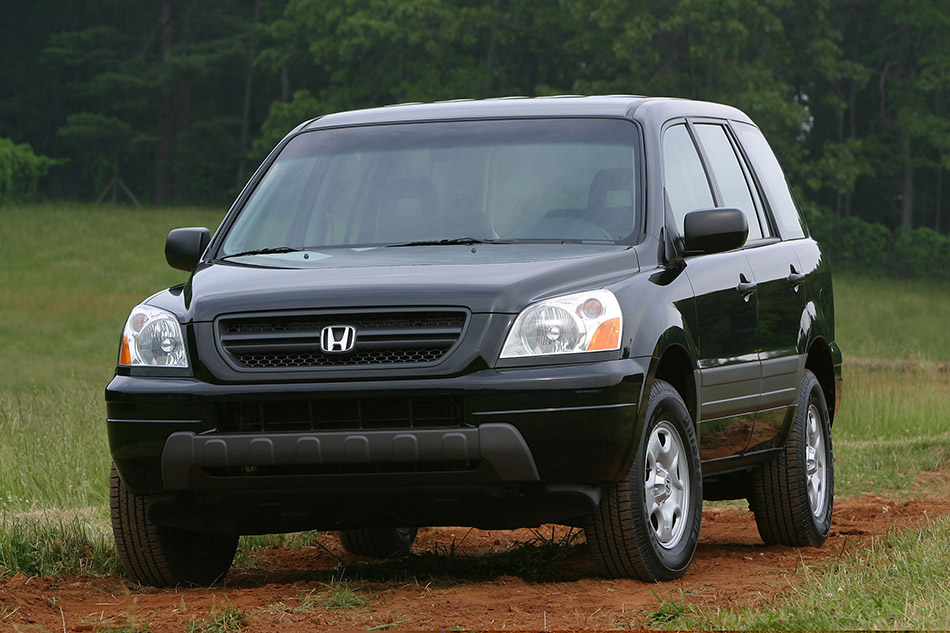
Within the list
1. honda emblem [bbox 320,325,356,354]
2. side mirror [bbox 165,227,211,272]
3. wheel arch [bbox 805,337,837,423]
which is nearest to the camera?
honda emblem [bbox 320,325,356,354]

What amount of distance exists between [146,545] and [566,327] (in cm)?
199

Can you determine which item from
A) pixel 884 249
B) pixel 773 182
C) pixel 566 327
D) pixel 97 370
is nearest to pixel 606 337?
pixel 566 327

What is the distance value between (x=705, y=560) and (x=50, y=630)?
3.19m

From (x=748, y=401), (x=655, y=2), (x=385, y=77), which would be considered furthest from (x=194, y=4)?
(x=748, y=401)

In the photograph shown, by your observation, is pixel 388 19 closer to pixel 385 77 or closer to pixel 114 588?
pixel 385 77

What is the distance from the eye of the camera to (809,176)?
191 feet

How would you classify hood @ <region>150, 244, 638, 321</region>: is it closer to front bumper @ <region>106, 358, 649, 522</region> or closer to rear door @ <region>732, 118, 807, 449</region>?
front bumper @ <region>106, 358, 649, 522</region>

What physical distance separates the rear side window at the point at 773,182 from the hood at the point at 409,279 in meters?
2.24

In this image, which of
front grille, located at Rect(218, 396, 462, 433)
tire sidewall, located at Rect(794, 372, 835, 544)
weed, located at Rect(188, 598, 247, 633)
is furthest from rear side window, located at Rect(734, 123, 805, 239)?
weed, located at Rect(188, 598, 247, 633)

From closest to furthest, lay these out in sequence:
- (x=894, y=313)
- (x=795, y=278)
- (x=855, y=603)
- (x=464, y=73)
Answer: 1. (x=855, y=603)
2. (x=795, y=278)
3. (x=894, y=313)
4. (x=464, y=73)

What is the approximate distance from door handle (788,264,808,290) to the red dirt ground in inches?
52.0

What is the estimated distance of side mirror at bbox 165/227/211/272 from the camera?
677 cm

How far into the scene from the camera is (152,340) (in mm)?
6016

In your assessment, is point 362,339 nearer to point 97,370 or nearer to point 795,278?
point 795,278
